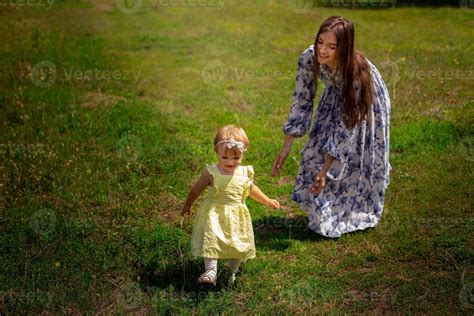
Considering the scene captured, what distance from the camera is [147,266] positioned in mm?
5695

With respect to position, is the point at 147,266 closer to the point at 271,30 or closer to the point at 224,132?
the point at 224,132

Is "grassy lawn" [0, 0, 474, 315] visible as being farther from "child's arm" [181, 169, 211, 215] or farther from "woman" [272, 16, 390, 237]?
"child's arm" [181, 169, 211, 215]

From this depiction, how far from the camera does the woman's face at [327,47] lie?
5543 mm

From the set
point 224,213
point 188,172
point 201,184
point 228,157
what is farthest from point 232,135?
point 188,172

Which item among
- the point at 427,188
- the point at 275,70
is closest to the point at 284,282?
the point at 427,188

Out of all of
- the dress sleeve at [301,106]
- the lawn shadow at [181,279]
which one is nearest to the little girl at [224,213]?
the lawn shadow at [181,279]

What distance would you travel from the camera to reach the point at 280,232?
259 inches

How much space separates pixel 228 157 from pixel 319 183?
1.20 m

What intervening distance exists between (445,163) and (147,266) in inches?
163

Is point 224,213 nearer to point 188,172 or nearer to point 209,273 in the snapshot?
point 209,273

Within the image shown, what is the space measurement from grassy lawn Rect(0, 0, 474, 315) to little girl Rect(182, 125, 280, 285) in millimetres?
381

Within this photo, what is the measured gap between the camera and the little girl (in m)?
5.06

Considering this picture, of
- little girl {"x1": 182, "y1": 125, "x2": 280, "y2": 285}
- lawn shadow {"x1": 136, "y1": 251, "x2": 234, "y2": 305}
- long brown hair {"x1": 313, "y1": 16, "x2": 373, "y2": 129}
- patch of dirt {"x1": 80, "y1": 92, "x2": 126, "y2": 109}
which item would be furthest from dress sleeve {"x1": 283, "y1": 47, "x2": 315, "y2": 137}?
patch of dirt {"x1": 80, "y1": 92, "x2": 126, "y2": 109}

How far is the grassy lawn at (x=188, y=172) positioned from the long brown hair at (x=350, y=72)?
127cm
